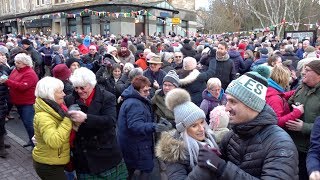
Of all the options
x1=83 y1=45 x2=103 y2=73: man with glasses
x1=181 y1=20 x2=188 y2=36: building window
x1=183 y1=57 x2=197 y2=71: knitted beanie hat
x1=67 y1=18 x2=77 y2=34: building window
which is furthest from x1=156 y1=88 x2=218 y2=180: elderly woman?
x1=181 y1=20 x2=188 y2=36: building window

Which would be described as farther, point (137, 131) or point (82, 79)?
point (137, 131)

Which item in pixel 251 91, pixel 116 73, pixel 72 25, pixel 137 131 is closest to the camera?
pixel 251 91

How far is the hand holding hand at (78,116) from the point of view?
3107 millimetres

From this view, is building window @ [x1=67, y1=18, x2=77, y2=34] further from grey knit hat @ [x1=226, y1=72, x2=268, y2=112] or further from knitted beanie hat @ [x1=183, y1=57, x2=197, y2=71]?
grey knit hat @ [x1=226, y1=72, x2=268, y2=112]

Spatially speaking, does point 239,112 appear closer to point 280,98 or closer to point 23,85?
point 280,98

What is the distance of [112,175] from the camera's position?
11.6 feet

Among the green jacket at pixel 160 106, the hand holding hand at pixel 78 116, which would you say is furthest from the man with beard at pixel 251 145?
the green jacket at pixel 160 106

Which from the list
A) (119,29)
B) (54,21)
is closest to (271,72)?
(119,29)

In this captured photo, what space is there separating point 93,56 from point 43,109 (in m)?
5.71

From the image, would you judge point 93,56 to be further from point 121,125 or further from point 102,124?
point 102,124

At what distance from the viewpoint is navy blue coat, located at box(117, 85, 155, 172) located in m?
3.84

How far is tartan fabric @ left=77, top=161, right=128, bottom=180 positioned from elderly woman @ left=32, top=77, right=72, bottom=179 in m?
0.28

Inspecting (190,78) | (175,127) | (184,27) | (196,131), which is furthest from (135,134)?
(184,27)

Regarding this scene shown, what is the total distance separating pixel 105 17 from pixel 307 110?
2815 cm
